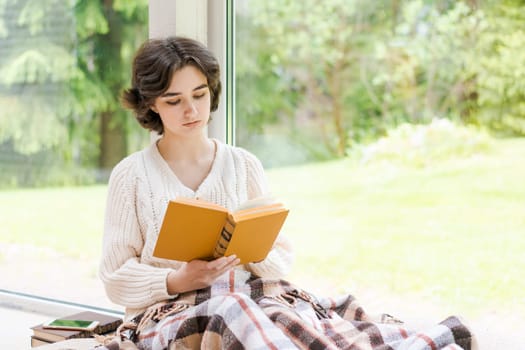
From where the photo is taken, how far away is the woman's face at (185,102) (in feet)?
6.51

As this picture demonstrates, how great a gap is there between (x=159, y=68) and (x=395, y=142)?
32.7 inches

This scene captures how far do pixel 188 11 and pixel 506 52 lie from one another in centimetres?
103

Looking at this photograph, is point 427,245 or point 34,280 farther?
point 34,280

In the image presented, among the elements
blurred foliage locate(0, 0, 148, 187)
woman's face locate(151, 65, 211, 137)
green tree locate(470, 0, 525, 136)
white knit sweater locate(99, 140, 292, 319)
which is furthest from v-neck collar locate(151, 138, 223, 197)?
green tree locate(470, 0, 525, 136)

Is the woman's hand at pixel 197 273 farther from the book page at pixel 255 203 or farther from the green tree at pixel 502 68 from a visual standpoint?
the green tree at pixel 502 68

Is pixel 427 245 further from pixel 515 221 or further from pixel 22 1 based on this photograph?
pixel 22 1

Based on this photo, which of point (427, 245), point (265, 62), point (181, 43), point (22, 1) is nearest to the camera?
point (181, 43)

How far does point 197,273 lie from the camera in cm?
184

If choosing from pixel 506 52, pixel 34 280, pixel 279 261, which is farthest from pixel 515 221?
pixel 34 280

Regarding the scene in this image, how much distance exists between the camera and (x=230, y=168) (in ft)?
6.93

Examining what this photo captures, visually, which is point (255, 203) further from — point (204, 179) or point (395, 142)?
point (395, 142)

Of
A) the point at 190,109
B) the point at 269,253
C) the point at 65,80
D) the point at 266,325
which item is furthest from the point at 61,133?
the point at 266,325

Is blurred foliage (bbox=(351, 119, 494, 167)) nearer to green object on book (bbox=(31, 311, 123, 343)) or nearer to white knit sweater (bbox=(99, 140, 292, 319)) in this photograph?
white knit sweater (bbox=(99, 140, 292, 319))

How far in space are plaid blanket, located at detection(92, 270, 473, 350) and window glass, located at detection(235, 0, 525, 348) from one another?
422 mm
